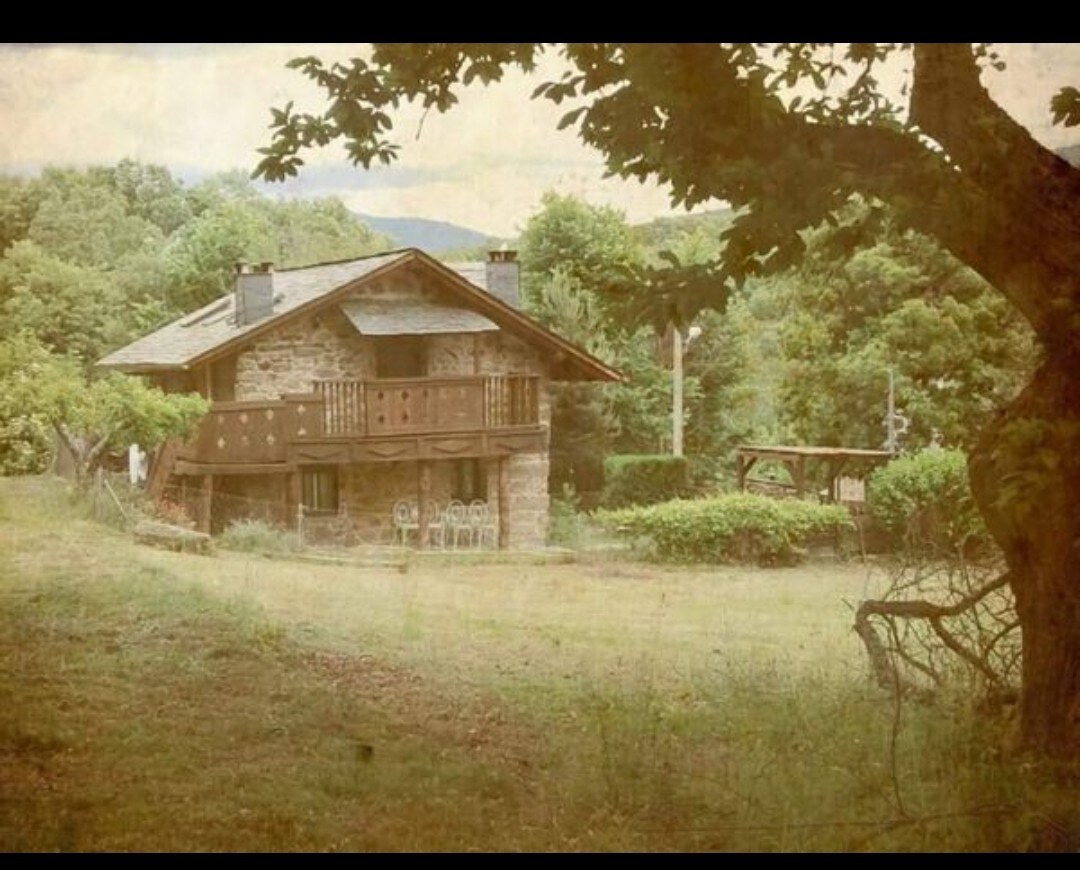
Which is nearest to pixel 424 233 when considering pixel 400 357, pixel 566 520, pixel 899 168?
pixel 400 357

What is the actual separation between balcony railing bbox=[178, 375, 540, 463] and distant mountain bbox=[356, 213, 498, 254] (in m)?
0.40

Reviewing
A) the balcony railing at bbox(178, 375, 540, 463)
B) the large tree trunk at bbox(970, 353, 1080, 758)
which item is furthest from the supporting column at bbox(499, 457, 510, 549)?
the large tree trunk at bbox(970, 353, 1080, 758)

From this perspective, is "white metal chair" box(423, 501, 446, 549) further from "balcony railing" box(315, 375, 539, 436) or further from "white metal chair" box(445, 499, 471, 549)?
"balcony railing" box(315, 375, 539, 436)

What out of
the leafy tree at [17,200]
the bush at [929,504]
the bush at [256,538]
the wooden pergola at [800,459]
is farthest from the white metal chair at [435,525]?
the leafy tree at [17,200]

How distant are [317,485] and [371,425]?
23cm

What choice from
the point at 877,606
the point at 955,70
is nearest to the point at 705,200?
the point at 955,70

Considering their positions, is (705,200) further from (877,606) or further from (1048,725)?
(1048,725)

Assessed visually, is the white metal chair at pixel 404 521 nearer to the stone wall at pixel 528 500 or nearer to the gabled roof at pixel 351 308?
the stone wall at pixel 528 500

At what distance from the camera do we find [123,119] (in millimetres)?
4074

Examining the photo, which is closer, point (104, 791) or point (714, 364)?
point (104, 791)

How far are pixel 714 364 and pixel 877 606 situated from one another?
84 centimetres

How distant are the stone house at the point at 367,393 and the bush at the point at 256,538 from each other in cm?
3

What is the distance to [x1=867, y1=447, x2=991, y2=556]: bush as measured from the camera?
414cm

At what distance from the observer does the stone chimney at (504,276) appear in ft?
13.8
